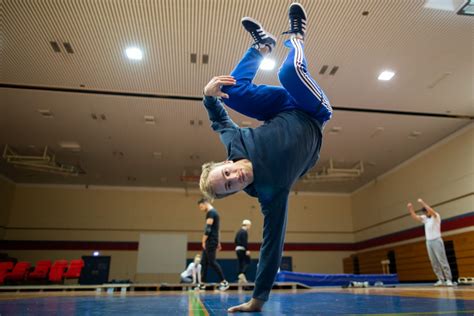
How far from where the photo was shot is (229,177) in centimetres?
178

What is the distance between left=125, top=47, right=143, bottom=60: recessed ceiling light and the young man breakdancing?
5.62 m

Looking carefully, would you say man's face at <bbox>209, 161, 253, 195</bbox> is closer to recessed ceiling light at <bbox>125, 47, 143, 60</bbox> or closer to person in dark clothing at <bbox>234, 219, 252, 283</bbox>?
recessed ceiling light at <bbox>125, 47, 143, 60</bbox>

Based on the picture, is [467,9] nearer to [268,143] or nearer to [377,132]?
[377,132]

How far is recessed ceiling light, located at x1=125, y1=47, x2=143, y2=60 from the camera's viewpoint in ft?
23.4

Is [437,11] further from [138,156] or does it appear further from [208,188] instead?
[138,156]

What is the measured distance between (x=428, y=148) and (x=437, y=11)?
7.61 metres

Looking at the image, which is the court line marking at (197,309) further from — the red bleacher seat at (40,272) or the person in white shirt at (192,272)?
the red bleacher seat at (40,272)

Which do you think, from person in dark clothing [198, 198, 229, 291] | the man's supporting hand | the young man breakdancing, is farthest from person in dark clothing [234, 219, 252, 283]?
the man's supporting hand

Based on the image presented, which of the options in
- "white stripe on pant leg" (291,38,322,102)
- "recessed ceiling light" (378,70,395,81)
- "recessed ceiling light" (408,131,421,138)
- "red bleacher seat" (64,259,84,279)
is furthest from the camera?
"red bleacher seat" (64,259,84,279)

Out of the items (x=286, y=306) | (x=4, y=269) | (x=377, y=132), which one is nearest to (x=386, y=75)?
(x=377, y=132)

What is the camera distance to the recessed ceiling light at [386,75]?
26.1ft

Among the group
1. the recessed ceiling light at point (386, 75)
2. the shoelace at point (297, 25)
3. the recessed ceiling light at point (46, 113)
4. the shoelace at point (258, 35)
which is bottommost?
the shoelace at point (258, 35)

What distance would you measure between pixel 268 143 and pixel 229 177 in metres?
0.31

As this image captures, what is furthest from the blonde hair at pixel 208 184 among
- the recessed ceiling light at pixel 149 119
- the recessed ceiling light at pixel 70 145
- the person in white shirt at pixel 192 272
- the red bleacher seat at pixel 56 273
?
the red bleacher seat at pixel 56 273
